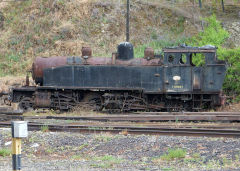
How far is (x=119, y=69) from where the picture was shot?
1827 cm

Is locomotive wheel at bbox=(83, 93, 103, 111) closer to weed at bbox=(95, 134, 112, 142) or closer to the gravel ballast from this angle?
the gravel ballast

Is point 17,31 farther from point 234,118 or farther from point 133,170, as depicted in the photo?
point 133,170

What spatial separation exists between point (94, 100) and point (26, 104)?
3.08 meters

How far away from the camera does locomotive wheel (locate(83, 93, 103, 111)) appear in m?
18.6

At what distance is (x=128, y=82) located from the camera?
60.1 feet

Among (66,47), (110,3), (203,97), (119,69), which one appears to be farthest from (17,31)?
(203,97)

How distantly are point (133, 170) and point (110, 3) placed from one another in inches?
1082

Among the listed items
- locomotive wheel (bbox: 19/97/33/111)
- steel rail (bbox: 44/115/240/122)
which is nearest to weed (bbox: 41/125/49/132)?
steel rail (bbox: 44/115/240/122)

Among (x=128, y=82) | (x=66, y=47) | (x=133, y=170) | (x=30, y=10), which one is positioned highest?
(x=30, y=10)

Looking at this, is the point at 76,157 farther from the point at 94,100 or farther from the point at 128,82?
the point at 94,100

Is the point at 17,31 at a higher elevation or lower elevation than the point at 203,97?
higher

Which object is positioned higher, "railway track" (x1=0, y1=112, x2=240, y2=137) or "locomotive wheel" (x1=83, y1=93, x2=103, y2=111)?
"locomotive wheel" (x1=83, y1=93, x2=103, y2=111)

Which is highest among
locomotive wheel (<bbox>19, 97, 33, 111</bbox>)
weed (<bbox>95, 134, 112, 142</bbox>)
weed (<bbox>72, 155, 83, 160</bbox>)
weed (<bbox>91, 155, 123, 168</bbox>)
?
locomotive wheel (<bbox>19, 97, 33, 111</bbox>)

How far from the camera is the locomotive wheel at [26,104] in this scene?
1883 cm
